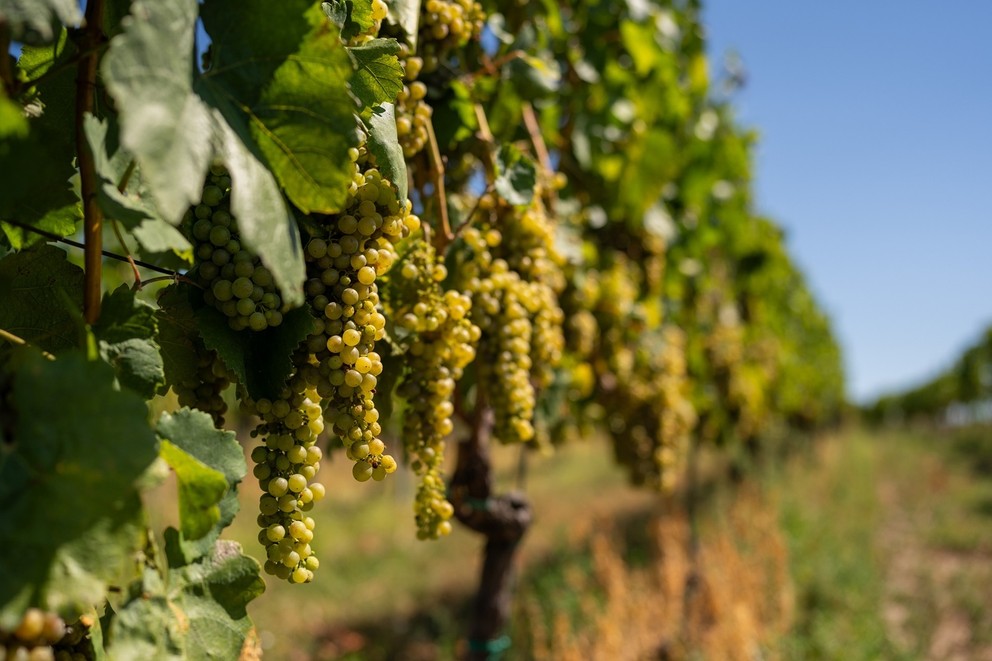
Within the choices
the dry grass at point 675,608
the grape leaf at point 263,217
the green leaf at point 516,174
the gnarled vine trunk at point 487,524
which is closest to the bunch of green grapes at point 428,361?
the green leaf at point 516,174

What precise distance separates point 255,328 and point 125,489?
29 cm

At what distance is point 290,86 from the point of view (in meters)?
0.97

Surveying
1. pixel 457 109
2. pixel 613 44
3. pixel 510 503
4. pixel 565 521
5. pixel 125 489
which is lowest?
pixel 565 521

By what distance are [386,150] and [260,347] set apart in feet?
1.15

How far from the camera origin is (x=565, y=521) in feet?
39.9

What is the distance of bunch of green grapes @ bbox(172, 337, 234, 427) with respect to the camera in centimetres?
123

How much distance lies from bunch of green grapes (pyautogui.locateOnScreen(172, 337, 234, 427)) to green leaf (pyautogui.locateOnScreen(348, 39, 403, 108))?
456mm

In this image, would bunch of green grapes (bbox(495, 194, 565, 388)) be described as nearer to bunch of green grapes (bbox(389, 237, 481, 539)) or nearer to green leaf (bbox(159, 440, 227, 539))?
bunch of green grapes (bbox(389, 237, 481, 539))

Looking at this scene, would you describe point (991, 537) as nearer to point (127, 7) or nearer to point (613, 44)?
point (613, 44)

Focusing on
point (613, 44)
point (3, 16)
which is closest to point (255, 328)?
point (3, 16)

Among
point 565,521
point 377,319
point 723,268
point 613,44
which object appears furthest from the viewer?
point 565,521

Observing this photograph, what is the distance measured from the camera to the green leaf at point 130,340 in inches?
39.6

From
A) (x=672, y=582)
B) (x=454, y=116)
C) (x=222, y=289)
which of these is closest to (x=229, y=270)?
(x=222, y=289)

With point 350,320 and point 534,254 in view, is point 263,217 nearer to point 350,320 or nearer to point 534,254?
point 350,320
